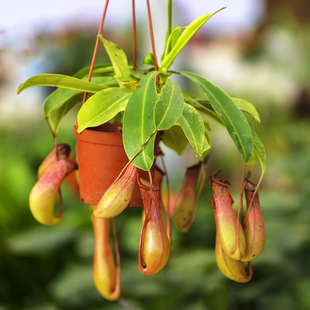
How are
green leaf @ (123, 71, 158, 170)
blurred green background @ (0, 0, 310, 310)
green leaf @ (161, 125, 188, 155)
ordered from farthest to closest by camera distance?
blurred green background @ (0, 0, 310, 310) → green leaf @ (161, 125, 188, 155) → green leaf @ (123, 71, 158, 170)

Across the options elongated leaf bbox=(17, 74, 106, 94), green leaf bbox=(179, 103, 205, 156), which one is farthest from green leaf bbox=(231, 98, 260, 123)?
elongated leaf bbox=(17, 74, 106, 94)

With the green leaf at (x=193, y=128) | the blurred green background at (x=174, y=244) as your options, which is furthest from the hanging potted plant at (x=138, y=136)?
the blurred green background at (x=174, y=244)

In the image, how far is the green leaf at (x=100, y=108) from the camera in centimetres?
57

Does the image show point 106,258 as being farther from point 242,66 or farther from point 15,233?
point 242,66

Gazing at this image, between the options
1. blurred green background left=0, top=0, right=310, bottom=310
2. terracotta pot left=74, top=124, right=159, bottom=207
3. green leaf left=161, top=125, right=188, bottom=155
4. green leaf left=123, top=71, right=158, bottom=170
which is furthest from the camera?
blurred green background left=0, top=0, right=310, bottom=310

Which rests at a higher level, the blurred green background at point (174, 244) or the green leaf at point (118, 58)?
the green leaf at point (118, 58)

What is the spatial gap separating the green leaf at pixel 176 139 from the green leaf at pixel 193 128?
15 centimetres

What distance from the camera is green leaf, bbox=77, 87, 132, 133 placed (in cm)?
57

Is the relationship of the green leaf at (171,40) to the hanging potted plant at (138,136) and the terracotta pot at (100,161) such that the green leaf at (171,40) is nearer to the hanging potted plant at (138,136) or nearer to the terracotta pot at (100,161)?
the hanging potted plant at (138,136)

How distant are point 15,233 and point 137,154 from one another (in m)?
1.36

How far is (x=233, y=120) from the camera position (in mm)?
568

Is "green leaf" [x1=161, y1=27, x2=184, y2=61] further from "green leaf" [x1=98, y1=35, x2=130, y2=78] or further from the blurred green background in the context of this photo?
the blurred green background

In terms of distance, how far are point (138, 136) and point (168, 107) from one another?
2.4 inches

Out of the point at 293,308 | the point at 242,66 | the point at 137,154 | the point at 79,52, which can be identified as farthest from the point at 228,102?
the point at 79,52
